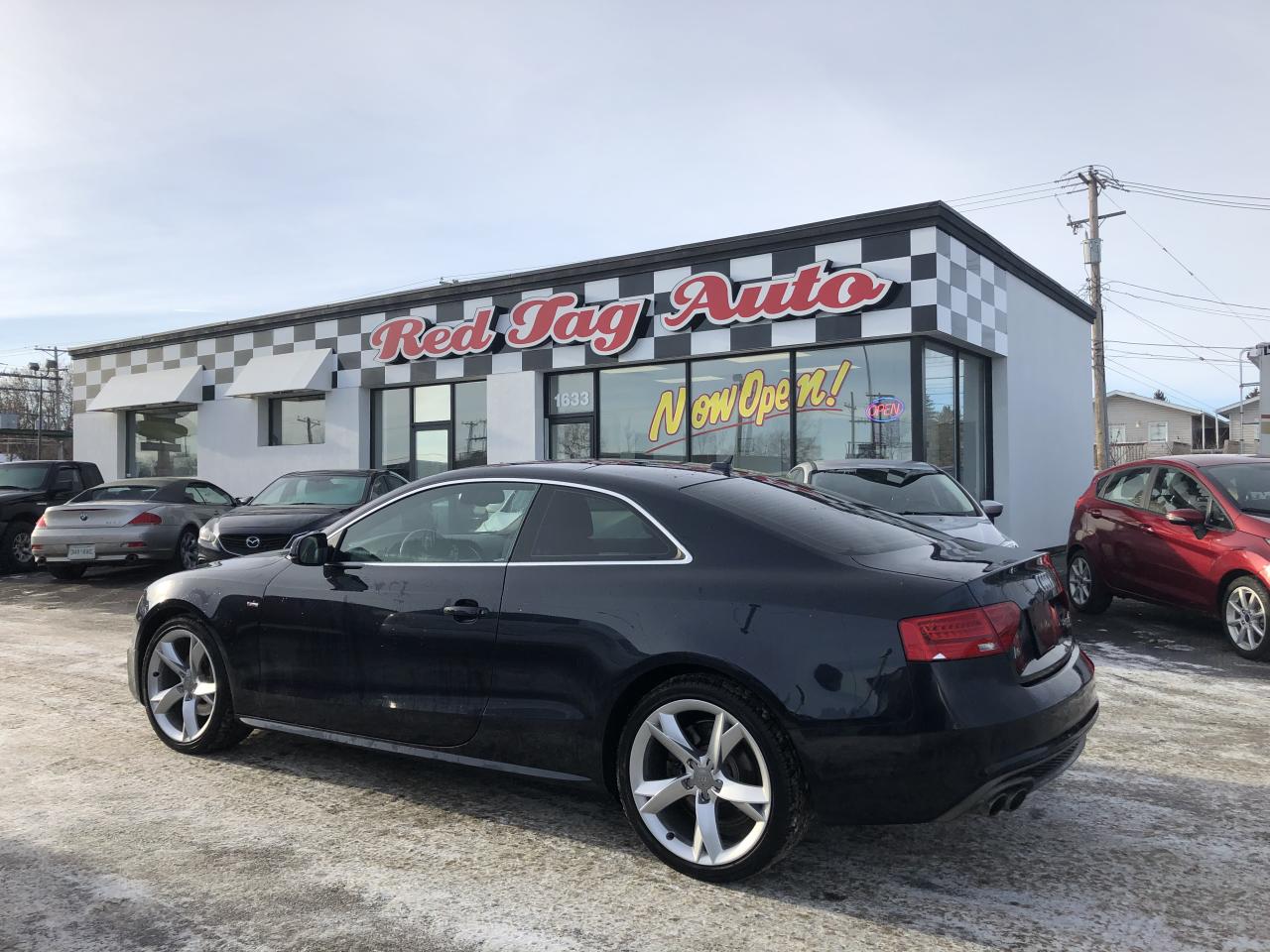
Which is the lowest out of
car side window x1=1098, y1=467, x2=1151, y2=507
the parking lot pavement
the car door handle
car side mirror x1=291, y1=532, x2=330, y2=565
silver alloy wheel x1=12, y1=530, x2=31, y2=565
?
the parking lot pavement

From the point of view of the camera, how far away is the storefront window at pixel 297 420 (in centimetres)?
1680

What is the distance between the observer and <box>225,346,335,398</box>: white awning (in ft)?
53.1

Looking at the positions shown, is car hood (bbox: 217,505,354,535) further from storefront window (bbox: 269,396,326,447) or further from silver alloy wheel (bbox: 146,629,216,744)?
storefront window (bbox: 269,396,326,447)

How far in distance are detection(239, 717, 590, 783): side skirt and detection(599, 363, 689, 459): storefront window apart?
9084mm

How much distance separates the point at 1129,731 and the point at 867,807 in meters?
2.63

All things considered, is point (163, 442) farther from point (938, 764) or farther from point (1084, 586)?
point (938, 764)

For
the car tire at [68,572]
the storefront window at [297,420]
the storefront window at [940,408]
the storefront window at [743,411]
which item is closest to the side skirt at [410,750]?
the storefront window at [743,411]

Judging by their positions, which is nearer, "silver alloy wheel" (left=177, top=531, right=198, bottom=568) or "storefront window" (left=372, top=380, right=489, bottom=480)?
"silver alloy wheel" (left=177, top=531, right=198, bottom=568)

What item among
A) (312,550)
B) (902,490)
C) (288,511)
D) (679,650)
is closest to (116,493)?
(288,511)

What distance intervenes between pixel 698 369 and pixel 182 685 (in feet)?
30.4

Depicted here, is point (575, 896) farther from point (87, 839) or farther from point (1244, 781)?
point (1244, 781)

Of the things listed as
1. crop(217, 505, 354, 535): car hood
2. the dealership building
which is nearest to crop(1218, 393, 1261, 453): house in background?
the dealership building

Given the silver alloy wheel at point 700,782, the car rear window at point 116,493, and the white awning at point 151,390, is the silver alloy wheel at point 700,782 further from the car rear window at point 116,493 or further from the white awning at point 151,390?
the white awning at point 151,390

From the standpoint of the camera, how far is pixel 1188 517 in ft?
23.1
